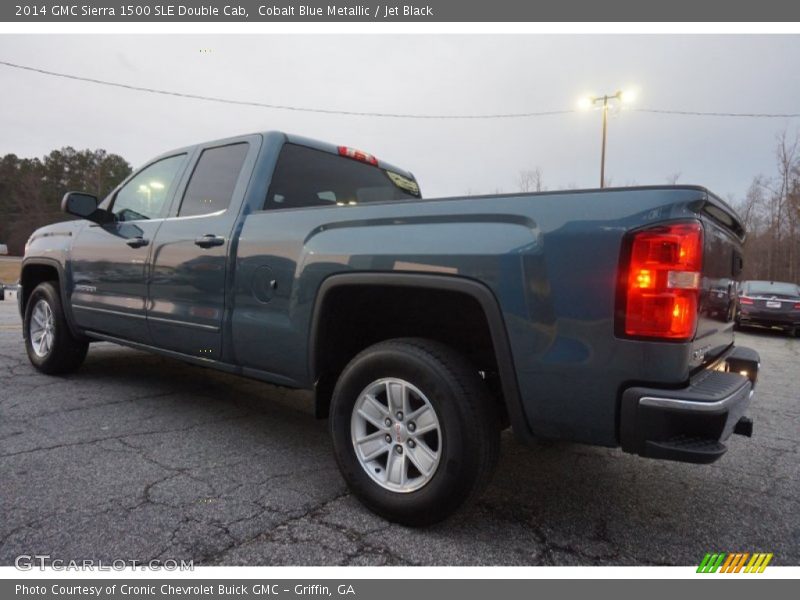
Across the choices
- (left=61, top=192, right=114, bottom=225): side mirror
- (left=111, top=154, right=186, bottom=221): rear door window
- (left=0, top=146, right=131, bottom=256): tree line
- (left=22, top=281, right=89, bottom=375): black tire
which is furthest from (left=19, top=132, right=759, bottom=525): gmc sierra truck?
(left=0, top=146, right=131, bottom=256): tree line

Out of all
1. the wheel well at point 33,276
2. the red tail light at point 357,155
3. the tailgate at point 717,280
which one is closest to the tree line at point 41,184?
the wheel well at point 33,276

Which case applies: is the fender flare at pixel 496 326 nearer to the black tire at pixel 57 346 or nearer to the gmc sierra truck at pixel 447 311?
the gmc sierra truck at pixel 447 311

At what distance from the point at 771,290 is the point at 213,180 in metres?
13.8

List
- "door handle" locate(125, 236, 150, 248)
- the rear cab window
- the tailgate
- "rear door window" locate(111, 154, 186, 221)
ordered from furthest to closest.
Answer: "rear door window" locate(111, 154, 186, 221), "door handle" locate(125, 236, 150, 248), the rear cab window, the tailgate

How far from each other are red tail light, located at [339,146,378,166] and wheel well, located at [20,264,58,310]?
10.1 ft

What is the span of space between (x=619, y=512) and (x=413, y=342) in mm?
1306

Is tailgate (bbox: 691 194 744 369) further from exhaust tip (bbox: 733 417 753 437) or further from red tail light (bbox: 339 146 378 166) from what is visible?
red tail light (bbox: 339 146 378 166)

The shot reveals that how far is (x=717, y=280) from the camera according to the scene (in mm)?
2127

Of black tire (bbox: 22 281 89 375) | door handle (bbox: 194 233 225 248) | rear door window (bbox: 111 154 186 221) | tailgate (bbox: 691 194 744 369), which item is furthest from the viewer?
black tire (bbox: 22 281 89 375)

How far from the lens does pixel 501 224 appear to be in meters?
1.97

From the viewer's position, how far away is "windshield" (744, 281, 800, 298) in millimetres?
12102

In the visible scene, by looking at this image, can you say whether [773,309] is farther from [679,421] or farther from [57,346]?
[57,346]

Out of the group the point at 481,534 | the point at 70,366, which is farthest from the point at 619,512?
the point at 70,366

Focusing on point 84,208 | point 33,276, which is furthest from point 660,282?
point 33,276
